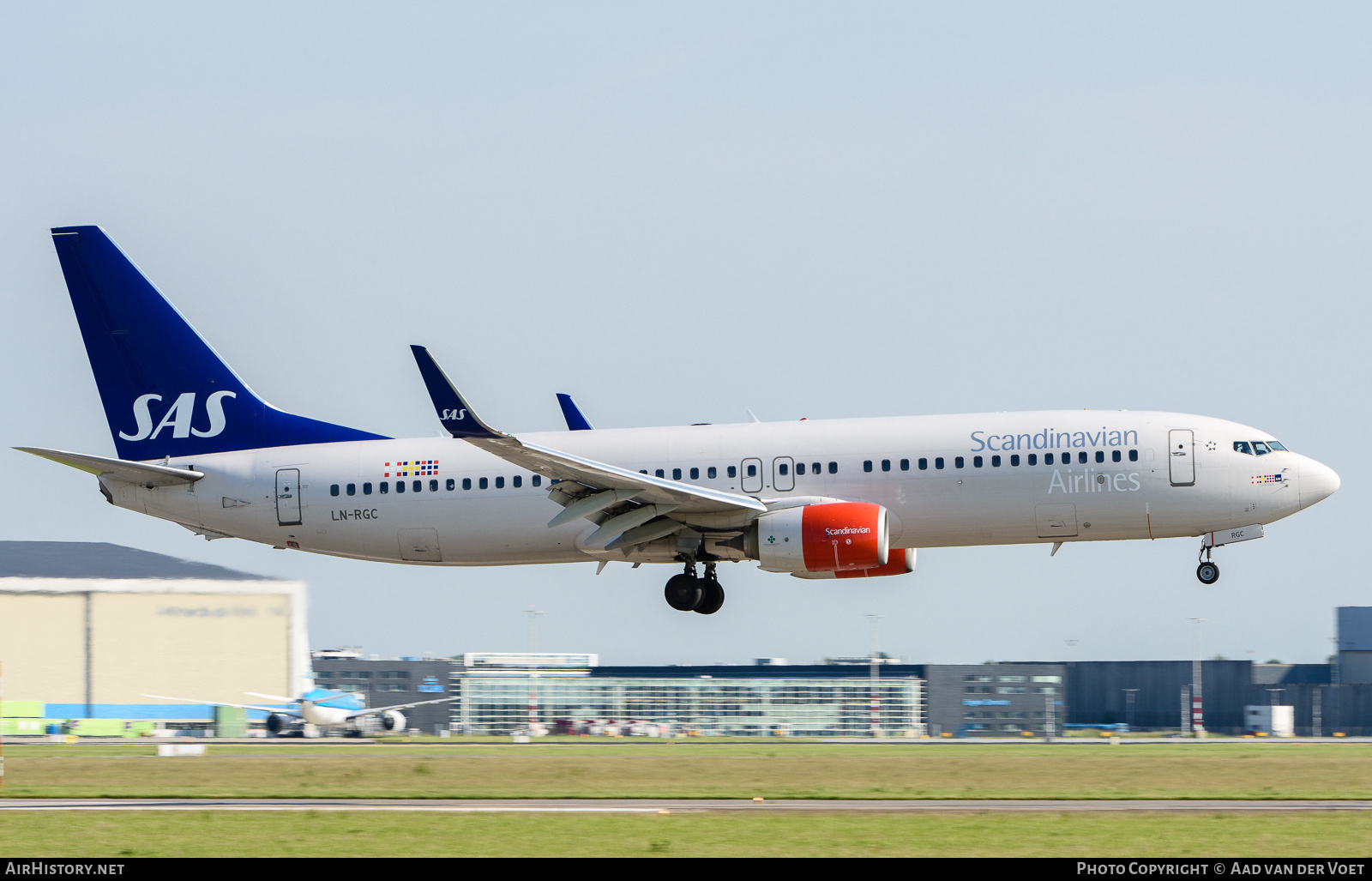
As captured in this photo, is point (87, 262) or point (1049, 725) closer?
point (87, 262)

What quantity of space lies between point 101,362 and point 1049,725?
267 ft

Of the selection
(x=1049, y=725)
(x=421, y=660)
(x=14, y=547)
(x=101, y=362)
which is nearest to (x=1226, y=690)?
(x=1049, y=725)

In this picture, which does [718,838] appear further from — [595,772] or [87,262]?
[87,262]

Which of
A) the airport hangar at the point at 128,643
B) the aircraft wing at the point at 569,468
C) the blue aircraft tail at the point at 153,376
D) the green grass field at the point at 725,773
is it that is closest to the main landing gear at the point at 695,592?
the aircraft wing at the point at 569,468

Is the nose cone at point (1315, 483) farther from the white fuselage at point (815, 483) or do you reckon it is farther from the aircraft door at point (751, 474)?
the aircraft door at point (751, 474)

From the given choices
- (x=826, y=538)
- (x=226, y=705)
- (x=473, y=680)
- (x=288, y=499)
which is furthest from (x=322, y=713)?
(x=826, y=538)

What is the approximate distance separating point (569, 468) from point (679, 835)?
1235 centimetres

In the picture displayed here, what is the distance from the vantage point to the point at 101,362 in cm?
4334

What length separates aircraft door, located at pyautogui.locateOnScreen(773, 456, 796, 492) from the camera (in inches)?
1515

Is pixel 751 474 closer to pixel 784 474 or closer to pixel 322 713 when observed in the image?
pixel 784 474

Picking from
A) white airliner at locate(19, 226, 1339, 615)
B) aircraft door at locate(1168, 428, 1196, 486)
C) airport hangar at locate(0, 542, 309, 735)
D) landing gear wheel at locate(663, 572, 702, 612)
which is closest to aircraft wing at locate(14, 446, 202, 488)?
white airliner at locate(19, 226, 1339, 615)

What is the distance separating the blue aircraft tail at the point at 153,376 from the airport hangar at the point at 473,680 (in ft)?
136

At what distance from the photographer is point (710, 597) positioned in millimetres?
40000
